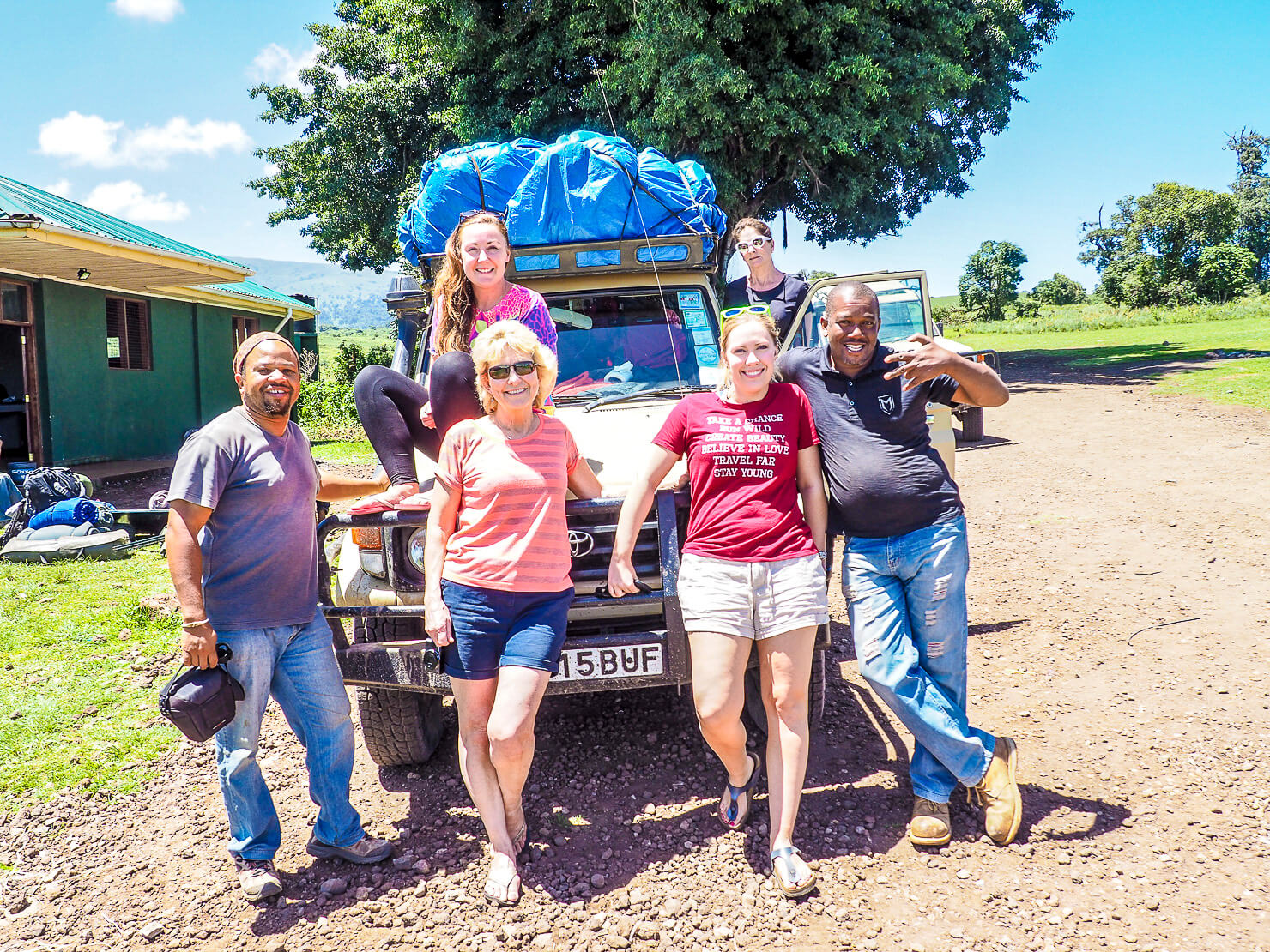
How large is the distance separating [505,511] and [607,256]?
2212mm

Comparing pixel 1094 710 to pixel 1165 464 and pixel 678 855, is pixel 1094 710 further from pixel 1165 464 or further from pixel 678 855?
pixel 1165 464

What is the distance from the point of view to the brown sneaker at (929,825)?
131 inches

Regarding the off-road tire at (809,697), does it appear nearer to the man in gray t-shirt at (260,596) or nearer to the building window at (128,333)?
the man in gray t-shirt at (260,596)

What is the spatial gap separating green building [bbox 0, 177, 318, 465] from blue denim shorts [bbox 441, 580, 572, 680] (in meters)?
9.11

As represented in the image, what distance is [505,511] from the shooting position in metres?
3.19

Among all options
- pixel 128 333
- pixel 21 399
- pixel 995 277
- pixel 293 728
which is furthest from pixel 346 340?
pixel 995 277

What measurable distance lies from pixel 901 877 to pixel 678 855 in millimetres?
815

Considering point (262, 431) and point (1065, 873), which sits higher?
point (262, 431)

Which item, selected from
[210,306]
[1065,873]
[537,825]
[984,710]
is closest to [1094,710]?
[984,710]

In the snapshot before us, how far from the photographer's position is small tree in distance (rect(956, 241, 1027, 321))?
195 feet

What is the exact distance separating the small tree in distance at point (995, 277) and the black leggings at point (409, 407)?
6105 cm

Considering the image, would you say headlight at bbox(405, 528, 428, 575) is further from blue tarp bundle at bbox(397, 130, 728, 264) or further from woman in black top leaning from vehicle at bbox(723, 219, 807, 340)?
woman in black top leaning from vehicle at bbox(723, 219, 807, 340)

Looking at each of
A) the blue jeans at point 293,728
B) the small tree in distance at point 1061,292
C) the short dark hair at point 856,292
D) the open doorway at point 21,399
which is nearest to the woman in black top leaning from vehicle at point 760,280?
the short dark hair at point 856,292

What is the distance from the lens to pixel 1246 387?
1617 centimetres
